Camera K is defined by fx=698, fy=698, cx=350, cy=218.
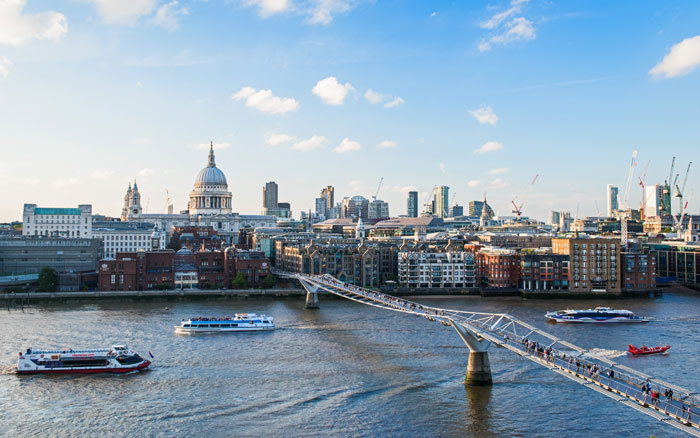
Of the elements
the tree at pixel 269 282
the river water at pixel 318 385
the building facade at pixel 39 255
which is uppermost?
the building facade at pixel 39 255

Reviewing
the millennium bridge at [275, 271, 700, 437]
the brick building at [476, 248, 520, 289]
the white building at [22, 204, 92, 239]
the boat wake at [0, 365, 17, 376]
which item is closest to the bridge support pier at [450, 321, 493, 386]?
the millennium bridge at [275, 271, 700, 437]

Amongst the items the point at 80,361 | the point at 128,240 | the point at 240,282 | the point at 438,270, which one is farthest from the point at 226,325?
the point at 128,240

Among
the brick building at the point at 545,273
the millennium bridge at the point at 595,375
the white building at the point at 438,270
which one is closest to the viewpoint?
the millennium bridge at the point at 595,375

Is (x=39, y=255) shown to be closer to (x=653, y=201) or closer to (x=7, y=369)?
(x=7, y=369)

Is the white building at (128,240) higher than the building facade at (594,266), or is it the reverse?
the white building at (128,240)

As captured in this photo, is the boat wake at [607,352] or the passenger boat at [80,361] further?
the boat wake at [607,352]

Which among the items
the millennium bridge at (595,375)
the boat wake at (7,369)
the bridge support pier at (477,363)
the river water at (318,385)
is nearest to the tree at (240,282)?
the river water at (318,385)

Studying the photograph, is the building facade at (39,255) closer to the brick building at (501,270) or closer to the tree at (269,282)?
the tree at (269,282)

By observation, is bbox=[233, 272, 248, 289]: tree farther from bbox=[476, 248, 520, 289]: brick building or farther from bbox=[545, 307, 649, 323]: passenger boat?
bbox=[545, 307, 649, 323]: passenger boat
